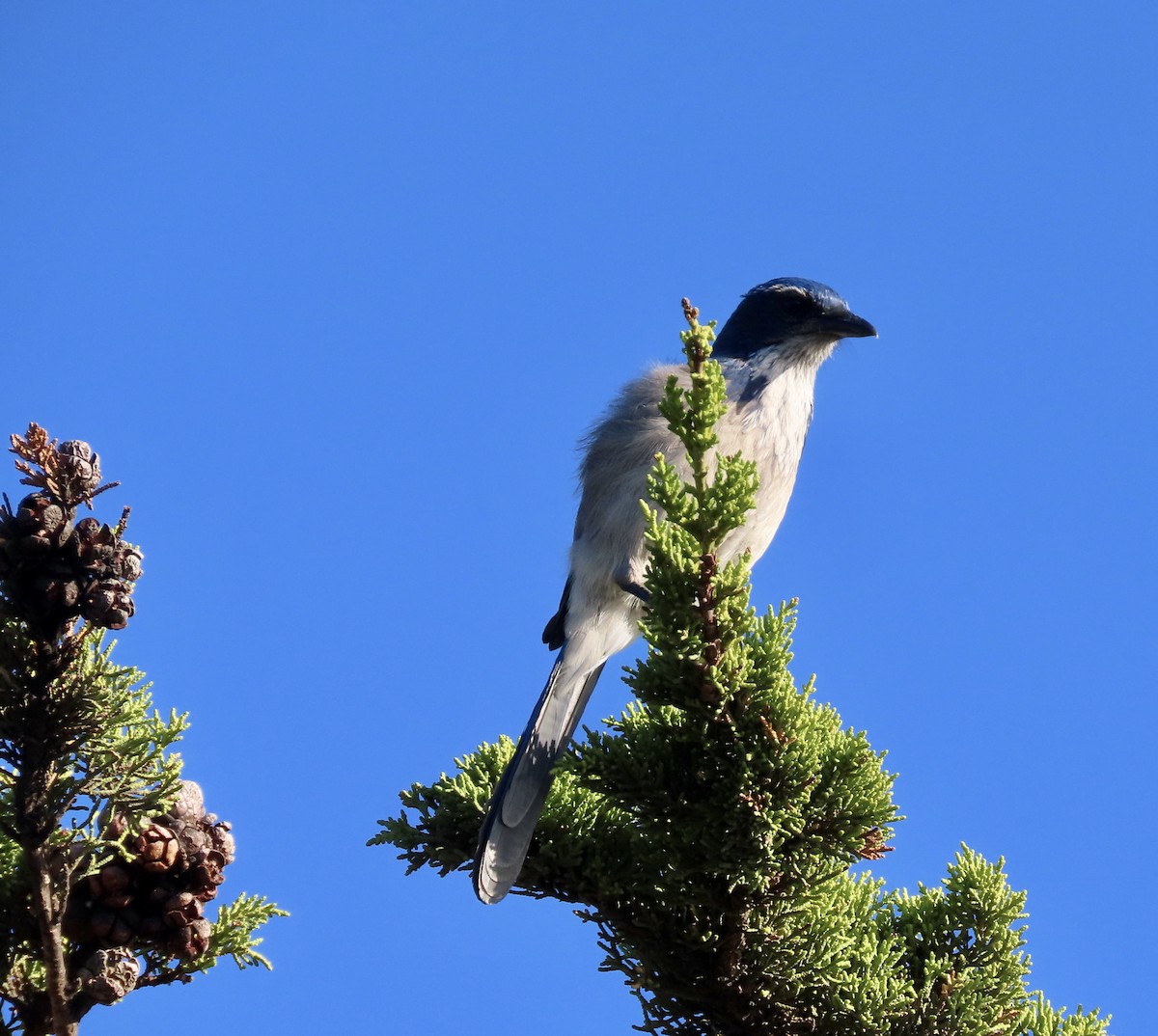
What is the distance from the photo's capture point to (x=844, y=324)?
4.84 meters

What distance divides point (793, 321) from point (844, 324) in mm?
203

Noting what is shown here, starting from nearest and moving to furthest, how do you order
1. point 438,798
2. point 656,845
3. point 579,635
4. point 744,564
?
point 744,564, point 656,845, point 438,798, point 579,635

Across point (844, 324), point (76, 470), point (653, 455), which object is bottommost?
point (76, 470)

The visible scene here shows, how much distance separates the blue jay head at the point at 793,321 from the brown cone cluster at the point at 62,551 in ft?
9.72

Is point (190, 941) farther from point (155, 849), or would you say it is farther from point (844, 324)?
point (844, 324)

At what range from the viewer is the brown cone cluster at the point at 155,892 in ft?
8.25

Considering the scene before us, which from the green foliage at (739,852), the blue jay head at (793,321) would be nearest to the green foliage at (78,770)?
the green foliage at (739,852)

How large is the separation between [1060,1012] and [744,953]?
0.87 m

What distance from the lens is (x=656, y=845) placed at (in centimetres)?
277

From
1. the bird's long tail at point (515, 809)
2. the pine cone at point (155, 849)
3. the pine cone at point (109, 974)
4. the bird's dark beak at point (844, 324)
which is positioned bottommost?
the pine cone at point (109, 974)

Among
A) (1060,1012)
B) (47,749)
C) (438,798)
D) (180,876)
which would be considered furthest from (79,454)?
(1060,1012)

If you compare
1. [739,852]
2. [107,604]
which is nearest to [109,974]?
[107,604]

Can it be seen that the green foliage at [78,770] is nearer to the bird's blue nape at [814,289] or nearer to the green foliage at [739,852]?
the green foliage at [739,852]

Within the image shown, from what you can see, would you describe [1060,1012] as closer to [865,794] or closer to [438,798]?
[865,794]
